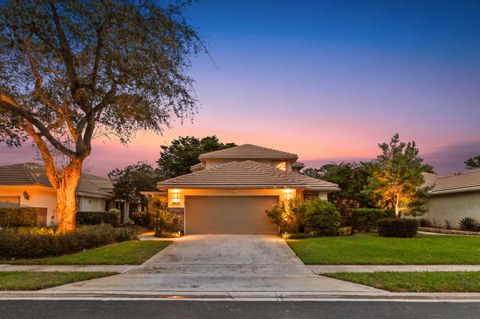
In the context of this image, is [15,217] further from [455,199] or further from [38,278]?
[455,199]

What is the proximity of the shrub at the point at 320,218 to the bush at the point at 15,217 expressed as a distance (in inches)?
571

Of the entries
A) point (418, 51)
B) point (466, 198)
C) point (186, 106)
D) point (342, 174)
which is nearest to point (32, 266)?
point (186, 106)

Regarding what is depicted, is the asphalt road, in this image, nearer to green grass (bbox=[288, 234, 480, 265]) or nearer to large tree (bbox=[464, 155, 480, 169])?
green grass (bbox=[288, 234, 480, 265])

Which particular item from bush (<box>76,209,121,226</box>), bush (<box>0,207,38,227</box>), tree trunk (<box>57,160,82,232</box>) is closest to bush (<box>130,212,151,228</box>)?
bush (<box>76,209,121,226</box>)

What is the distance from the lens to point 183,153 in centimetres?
4522

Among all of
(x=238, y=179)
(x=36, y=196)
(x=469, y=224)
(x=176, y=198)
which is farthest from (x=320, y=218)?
(x=36, y=196)

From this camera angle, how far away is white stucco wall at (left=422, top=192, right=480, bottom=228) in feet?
78.5

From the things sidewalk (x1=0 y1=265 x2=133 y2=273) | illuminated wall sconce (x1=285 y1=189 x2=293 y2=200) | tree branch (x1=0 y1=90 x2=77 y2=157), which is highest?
tree branch (x1=0 y1=90 x2=77 y2=157)

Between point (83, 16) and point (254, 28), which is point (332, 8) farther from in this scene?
point (83, 16)

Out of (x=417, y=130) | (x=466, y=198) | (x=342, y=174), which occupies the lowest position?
(x=466, y=198)

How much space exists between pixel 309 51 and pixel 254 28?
11.6 feet

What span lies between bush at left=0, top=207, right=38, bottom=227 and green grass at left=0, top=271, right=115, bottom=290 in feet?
37.5

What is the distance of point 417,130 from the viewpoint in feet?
83.2

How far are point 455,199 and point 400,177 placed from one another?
8018 millimetres
